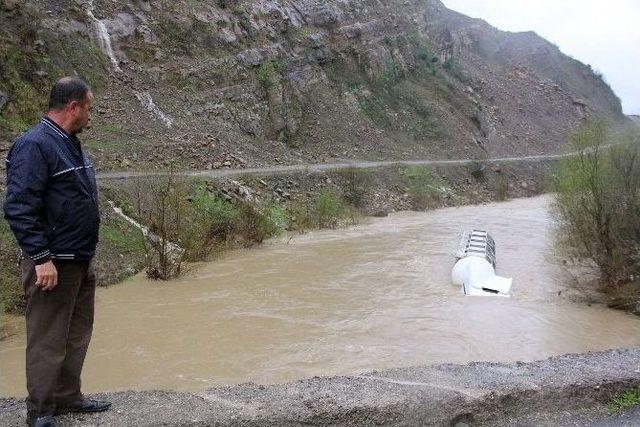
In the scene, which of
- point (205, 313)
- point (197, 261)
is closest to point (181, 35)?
point (197, 261)

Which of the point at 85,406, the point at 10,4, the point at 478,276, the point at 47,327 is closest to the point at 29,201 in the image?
the point at 47,327

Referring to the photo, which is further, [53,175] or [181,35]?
[181,35]

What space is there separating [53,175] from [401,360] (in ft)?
17.3

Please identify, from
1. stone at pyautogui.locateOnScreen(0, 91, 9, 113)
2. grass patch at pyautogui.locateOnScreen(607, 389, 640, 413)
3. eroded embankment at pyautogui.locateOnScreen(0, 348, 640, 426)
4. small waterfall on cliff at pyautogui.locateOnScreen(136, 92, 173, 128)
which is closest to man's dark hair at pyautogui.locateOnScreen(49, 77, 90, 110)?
eroded embankment at pyautogui.locateOnScreen(0, 348, 640, 426)

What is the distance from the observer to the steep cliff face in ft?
71.7

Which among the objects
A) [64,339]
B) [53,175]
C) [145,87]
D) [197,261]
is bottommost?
[197,261]

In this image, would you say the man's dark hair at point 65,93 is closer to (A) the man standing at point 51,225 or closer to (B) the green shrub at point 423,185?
(A) the man standing at point 51,225

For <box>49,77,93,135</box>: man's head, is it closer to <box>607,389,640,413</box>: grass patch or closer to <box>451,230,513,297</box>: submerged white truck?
<box>607,389,640,413</box>: grass patch

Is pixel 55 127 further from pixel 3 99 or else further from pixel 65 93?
pixel 3 99

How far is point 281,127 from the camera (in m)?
30.2

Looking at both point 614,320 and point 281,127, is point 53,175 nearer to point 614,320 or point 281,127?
point 614,320

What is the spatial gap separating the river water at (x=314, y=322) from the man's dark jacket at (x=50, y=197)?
326 cm

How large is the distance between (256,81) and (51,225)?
27239 millimetres

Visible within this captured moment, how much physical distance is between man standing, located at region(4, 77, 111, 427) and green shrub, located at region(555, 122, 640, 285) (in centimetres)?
Answer: 982
